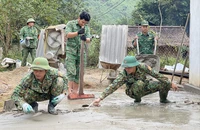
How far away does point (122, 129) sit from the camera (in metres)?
4.20

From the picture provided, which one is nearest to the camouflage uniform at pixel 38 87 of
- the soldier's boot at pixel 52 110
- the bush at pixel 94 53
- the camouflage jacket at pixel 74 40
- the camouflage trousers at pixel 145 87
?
the soldier's boot at pixel 52 110

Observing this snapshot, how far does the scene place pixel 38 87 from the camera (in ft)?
17.0

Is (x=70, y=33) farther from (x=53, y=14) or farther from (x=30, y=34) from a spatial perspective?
(x=53, y=14)

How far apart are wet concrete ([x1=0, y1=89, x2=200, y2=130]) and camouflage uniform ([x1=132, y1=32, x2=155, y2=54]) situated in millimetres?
2963

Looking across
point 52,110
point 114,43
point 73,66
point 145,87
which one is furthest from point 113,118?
point 114,43

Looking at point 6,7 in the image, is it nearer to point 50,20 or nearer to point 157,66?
point 50,20

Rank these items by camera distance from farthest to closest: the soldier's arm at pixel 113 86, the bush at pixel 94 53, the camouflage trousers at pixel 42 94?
the bush at pixel 94 53 < the soldier's arm at pixel 113 86 < the camouflage trousers at pixel 42 94

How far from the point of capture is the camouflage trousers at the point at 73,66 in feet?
24.2

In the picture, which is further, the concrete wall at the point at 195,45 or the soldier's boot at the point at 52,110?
the concrete wall at the point at 195,45

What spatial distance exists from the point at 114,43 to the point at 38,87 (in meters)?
9.12

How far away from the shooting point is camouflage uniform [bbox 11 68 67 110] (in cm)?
512

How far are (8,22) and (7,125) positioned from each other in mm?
13168

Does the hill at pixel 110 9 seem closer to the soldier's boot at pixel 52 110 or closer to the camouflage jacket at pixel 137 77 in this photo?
the camouflage jacket at pixel 137 77

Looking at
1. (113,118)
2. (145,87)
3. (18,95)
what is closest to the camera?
(113,118)
